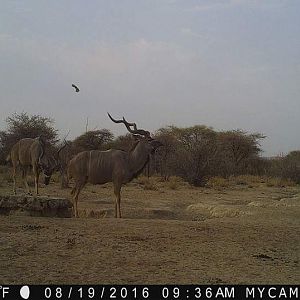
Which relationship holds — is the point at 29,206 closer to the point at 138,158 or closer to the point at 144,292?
the point at 138,158

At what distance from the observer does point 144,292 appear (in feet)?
17.3

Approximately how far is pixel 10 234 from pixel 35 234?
42cm

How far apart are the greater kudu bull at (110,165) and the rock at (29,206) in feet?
1.78

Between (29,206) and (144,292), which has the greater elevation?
(29,206)

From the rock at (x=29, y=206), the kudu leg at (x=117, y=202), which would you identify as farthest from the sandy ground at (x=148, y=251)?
the kudu leg at (x=117, y=202)

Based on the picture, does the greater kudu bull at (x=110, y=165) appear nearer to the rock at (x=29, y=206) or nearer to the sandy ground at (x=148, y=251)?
the rock at (x=29, y=206)

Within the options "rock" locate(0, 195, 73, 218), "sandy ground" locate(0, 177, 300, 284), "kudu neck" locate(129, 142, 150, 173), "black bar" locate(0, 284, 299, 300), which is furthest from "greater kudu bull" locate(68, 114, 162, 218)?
"black bar" locate(0, 284, 299, 300)

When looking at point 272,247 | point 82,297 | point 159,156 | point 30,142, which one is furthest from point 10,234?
point 159,156

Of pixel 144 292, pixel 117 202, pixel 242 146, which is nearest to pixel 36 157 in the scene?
pixel 117 202

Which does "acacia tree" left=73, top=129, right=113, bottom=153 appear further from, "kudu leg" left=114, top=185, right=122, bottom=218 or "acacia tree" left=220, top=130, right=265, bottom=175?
"kudu leg" left=114, top=185, right=122, bottom=218

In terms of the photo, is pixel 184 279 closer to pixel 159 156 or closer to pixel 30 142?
pixel 30 142

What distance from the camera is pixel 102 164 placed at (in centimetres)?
1242

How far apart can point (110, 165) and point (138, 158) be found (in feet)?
2.50

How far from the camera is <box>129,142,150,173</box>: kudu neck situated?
12.6 meters
